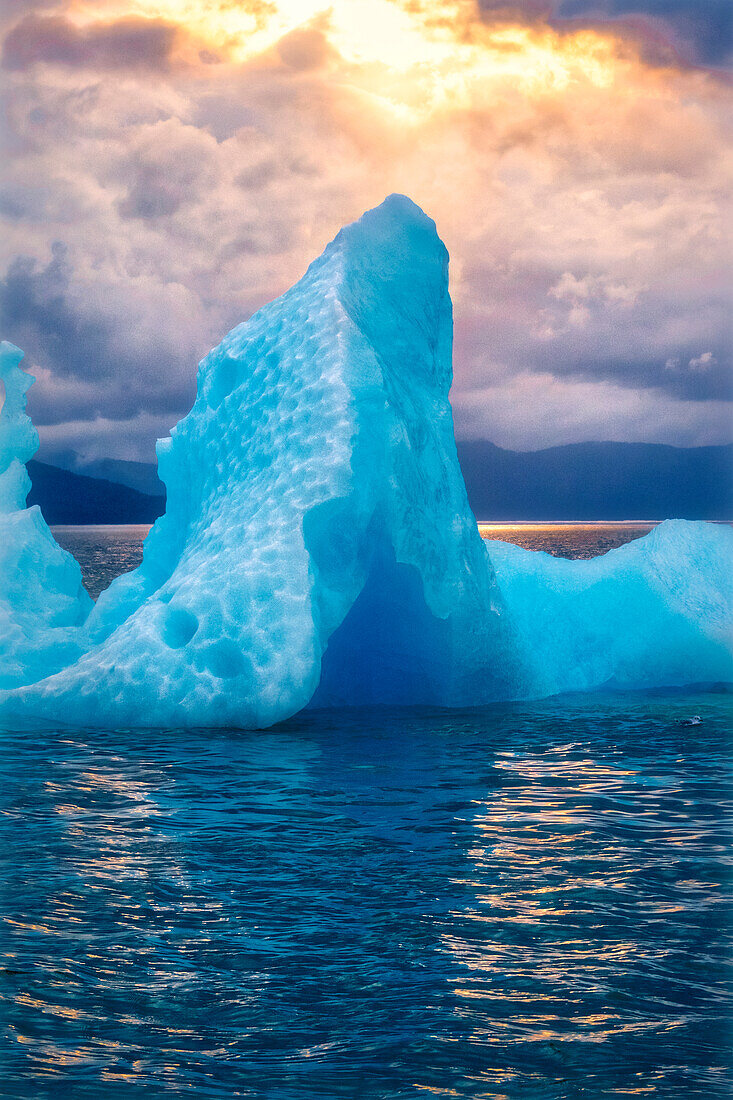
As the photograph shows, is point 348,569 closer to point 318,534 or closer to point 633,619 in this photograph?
point 318,534

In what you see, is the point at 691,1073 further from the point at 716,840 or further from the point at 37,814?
the point at 37,814

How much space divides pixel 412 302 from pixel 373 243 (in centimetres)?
99

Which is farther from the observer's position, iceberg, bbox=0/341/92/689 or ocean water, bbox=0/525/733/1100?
iceberg, bbox=0/341/92/689

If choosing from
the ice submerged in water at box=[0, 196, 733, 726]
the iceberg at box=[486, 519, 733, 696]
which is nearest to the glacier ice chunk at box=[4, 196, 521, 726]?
the ice submerged in water at box=[0, 196, 733, 726]

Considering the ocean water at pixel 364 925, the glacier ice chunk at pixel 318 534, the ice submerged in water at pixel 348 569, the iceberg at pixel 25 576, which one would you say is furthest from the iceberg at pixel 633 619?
the iceberg at pixel 25 576

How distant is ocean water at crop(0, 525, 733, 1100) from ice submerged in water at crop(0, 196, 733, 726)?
146cm

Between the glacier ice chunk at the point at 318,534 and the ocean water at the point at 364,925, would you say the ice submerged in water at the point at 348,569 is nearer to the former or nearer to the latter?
the glacier ice chunk at the point at 318,534

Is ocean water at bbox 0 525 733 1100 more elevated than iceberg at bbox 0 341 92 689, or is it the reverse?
iceberg at bbox 0 341 92 689

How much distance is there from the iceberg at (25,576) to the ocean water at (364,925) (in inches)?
177

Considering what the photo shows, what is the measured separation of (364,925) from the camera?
5.54 m

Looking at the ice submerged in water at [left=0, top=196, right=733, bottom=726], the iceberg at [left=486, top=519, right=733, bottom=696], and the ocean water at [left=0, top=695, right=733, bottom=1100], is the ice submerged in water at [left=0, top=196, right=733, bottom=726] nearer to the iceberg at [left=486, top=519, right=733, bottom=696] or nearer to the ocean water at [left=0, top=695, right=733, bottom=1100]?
the iceberg at [left=486, top=519, right=733, bottom=696]

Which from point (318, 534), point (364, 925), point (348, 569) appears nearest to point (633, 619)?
point (348, 569)

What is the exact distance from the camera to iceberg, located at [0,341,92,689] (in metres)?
14.2

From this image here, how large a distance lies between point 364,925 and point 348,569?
660 cm
